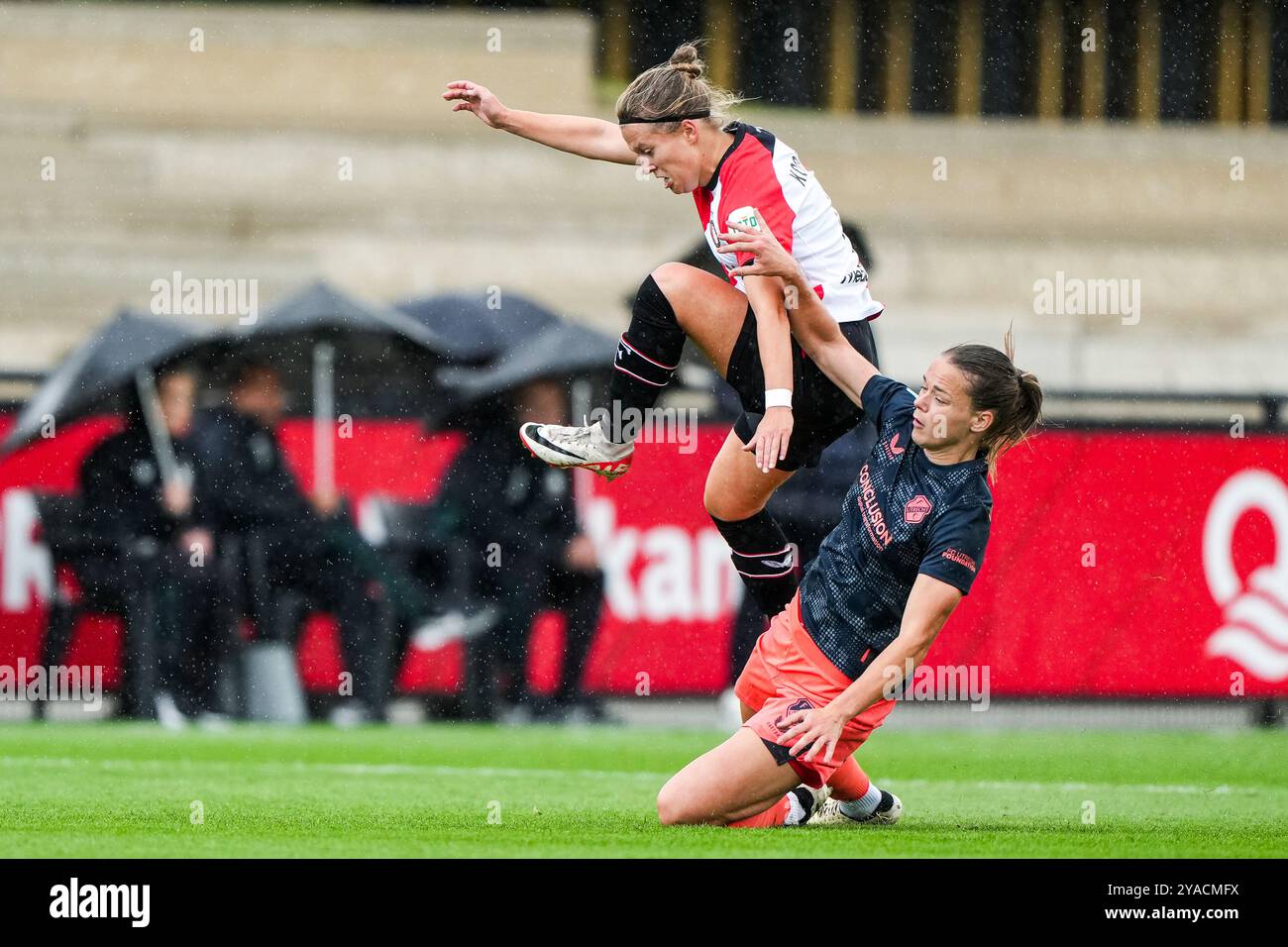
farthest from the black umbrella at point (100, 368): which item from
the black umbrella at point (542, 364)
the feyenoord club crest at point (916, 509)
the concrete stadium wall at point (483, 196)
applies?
the feyenoord club crest at point (916, 509)

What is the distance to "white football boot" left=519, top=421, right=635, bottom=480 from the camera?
7.00 metres

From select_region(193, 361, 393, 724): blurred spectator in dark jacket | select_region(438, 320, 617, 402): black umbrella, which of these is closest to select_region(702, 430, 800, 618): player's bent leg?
select_region(193, 361, 393, 724): blurred spectator in dark jacket

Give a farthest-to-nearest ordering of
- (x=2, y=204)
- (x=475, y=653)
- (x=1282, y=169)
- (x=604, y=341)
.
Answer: (x=1282, y=169)
(x=2, y=204)
(x=604, y=341)
(x=475, y=653)

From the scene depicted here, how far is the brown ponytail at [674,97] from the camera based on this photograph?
257 inches

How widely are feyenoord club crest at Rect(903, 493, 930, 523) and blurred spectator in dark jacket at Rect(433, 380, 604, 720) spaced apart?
5.42 metres

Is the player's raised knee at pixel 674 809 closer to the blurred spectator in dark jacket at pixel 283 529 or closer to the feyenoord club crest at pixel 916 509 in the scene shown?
the feyenoord club crest at pixel 916 509

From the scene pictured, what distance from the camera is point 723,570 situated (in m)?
12.1

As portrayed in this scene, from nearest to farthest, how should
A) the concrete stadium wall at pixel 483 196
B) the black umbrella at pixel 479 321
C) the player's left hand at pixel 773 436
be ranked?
the player's left hand at pixel 773 436 → the black umbrella at pixel 479 321 → the concrete stadium wall at pixel 483 196

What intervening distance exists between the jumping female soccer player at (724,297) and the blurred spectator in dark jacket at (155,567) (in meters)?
4.94

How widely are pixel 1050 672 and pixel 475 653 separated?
3425 millimetres

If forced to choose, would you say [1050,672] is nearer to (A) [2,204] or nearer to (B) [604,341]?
(B) [604,341]

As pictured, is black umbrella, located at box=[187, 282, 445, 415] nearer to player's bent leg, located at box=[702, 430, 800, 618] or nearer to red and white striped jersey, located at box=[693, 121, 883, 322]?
player's bent leg, located at box=[702, 430, 800, 618]

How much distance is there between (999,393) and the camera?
20.3 feet
